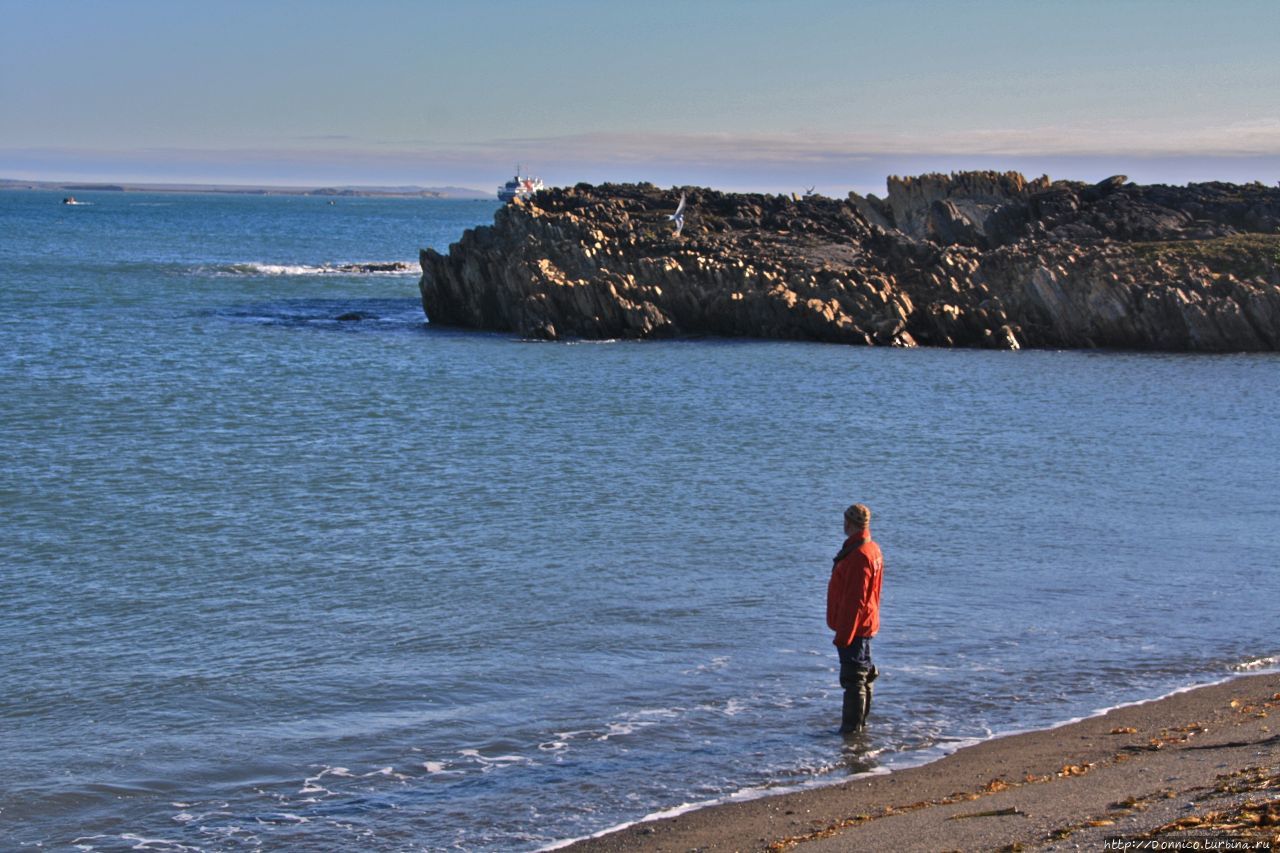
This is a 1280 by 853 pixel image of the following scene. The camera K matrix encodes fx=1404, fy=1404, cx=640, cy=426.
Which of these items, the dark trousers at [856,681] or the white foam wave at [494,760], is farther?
the dark trousers at [856,681]

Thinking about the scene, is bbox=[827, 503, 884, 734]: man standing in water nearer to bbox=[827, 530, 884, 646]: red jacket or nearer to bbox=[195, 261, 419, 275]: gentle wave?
bbox=[827, 530, 884, 646]: red jacket

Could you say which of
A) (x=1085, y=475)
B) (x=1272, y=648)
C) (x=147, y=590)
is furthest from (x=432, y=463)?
(x=1272, y=648)

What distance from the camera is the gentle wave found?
86.5 metres

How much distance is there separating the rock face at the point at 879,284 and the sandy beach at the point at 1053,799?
39.1 metres

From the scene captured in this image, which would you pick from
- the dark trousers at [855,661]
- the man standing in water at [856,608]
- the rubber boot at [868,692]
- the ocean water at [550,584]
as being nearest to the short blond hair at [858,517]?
the man standing in water at [856,608]

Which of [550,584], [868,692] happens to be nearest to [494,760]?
[868,692]

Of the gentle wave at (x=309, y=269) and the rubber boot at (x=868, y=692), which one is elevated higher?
the gentle wave at (x=309, y=269)

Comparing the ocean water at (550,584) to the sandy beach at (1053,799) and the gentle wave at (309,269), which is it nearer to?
the sandy beach at (1053,799)

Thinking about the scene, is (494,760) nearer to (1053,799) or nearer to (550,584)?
(1053,799)

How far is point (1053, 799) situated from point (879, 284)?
4448 centimetres

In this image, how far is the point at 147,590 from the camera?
1831 cm

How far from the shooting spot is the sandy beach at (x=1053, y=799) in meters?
9.12

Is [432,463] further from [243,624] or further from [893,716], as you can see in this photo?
[893,716]

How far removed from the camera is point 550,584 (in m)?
18.8
